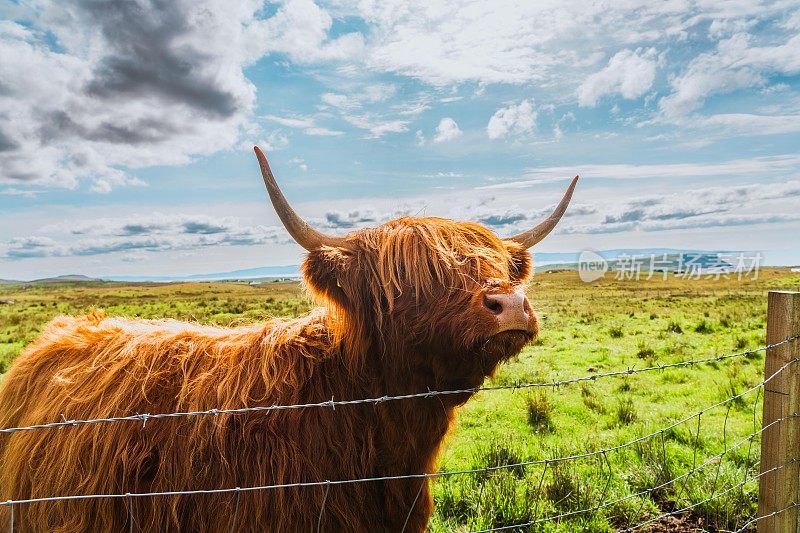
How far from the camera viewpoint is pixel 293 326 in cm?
307

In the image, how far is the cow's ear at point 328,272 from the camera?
262 centimetres

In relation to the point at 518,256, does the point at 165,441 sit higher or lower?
lower

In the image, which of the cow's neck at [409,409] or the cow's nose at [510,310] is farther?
the cow's neck at [409,409]

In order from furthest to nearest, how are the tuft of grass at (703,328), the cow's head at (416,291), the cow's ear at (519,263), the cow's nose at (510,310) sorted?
the tuft of grass at (703,328) < the cow's ear at (519,263) < the cow's head at (416,291) < the cow's nose at (510,310)

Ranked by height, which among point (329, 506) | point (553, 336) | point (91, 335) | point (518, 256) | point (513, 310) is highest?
point (518, 256)

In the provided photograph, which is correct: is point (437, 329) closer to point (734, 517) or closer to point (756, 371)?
point (734, 517)

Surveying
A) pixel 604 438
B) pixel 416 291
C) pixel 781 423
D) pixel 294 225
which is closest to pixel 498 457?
pixel 604 438

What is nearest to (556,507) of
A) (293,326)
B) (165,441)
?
(293,326)

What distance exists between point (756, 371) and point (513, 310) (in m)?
9.60

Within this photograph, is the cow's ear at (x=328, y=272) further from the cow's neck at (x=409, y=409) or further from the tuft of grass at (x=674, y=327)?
the tuft of grass at (x=674, y=327)

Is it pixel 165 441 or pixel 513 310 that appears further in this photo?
pixel 165 441

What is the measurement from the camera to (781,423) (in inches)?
116

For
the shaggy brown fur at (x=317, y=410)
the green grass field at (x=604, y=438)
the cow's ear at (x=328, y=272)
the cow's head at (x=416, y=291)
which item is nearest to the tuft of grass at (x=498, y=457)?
the green grass field at (x=604, y=438)

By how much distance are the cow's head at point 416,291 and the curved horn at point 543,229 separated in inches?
22.8
